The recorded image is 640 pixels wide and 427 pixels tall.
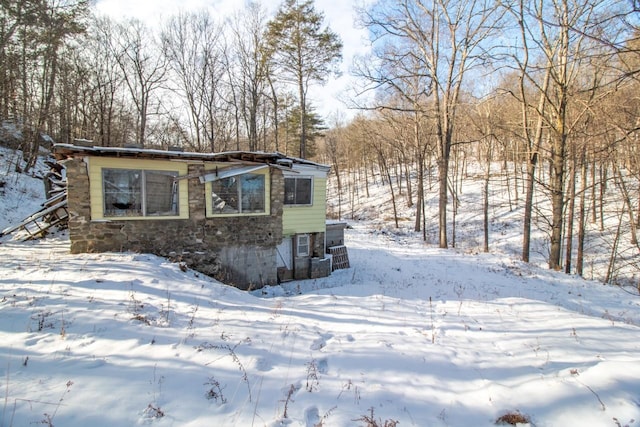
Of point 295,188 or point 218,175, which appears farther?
point 295,188

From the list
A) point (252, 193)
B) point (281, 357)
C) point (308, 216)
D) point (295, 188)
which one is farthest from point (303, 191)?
point (281, 357)

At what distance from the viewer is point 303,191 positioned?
10.6 metres

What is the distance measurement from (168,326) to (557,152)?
12.7 metres

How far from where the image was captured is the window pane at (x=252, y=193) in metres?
9.35

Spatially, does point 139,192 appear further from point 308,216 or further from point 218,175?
point 308,216

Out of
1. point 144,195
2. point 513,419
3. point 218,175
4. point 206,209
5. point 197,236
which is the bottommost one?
point 513,419

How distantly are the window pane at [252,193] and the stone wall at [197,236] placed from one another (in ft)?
1.10

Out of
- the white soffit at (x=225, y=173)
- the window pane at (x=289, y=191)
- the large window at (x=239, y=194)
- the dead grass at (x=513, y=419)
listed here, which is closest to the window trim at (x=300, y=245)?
the window pane at (x=289, y=191)

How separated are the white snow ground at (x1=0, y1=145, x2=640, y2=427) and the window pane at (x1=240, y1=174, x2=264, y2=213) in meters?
3.37

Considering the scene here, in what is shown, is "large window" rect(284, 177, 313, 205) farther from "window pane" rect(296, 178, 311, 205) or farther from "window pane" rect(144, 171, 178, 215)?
"window pane" rect(144, 171, 178, 215)

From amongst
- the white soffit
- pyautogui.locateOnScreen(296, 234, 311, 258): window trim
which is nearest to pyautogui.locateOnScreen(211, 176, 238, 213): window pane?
Answer: the white soffit

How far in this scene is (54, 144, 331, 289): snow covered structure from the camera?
Answer: 7.55 meters

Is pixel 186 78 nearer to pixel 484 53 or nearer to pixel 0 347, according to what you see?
pixel 484 53

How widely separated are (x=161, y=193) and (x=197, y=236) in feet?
5.18
